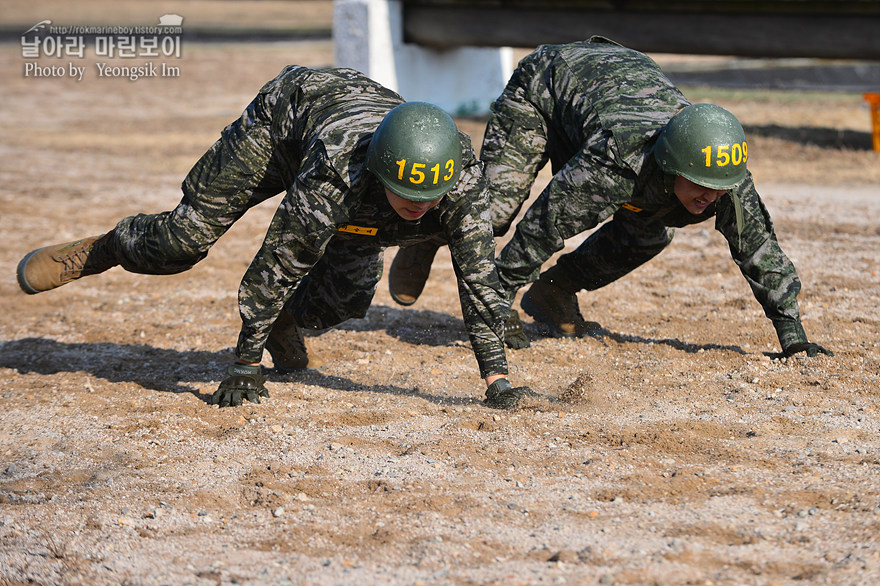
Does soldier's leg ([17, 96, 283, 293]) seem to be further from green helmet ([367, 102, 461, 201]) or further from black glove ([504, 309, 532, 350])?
black glove ([504, 309, 532, 350])

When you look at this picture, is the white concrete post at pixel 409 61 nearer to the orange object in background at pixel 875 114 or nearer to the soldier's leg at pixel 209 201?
the orange object in background at pixel 875 114

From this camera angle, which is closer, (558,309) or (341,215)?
(341,215)

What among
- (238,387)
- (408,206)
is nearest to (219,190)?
(238,387)

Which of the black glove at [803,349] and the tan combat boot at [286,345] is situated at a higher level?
the black glove at [803,349]

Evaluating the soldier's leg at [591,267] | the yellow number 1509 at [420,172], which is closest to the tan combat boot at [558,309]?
the soldier's leg at [591,267]

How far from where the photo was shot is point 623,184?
5.14 metres

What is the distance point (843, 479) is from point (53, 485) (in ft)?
11.0

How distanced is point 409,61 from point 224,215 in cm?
952

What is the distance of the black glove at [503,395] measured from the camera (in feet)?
16.1

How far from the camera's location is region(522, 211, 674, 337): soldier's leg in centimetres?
599

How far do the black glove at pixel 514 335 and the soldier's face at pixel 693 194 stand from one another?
1515 millimetres

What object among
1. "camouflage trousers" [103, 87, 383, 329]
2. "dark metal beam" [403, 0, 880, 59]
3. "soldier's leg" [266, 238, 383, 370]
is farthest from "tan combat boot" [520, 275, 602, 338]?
"dark metal beam" [403, 0, 880, 59]

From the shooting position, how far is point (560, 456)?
14.7ft

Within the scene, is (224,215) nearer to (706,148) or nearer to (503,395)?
(503,395)
